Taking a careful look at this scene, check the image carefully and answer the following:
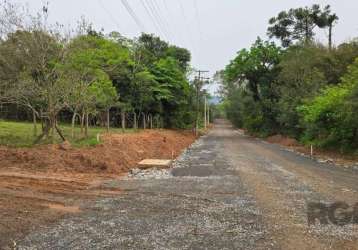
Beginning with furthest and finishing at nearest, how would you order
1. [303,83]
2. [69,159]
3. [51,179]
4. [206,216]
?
[303,83], [69,159], [51,179], [206,216]

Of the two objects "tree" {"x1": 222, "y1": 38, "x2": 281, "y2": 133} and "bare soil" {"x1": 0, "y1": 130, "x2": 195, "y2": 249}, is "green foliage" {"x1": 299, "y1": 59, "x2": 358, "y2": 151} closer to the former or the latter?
"bare soil" {"x1": 0, "y1": 130, "x2": 195, "y2": 249}

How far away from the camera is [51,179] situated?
13586mm

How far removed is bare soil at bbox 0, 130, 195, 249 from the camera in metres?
8.84

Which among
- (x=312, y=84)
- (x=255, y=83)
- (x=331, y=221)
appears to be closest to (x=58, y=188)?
(x=331, y=221)

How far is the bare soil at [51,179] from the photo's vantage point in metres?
8.84

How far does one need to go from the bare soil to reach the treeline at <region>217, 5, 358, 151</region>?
1236cm

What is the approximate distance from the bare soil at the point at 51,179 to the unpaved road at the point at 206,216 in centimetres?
48

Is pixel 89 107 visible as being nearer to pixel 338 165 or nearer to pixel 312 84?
pixel 338 165

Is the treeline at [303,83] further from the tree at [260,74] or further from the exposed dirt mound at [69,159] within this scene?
the exposed dirt mound at [69,159]

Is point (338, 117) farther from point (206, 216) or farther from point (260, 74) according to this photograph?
point (260, 74)

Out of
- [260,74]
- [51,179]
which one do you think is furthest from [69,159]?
[260,74]

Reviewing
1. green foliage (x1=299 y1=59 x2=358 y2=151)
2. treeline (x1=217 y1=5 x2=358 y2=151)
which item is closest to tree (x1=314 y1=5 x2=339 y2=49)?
treeline (x1=217 y1=5 x2=358 y2=151)

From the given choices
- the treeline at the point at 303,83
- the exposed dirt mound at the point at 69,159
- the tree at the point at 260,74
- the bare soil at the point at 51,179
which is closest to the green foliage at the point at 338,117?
the treeline at the point at 303,83

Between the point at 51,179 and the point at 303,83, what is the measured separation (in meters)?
29.7
